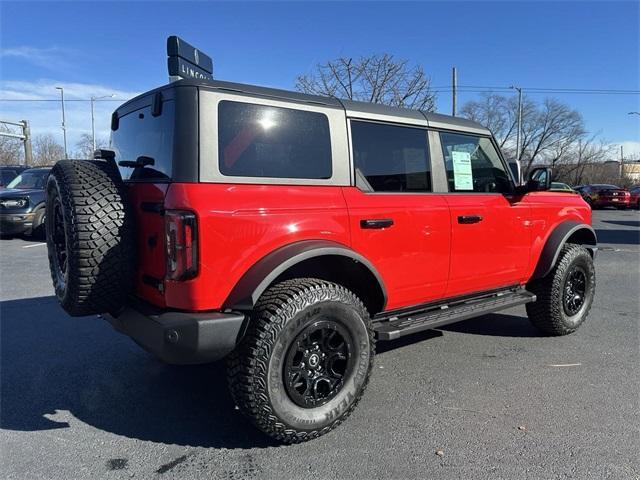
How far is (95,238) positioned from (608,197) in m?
31.0

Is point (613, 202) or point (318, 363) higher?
point (613, 202)

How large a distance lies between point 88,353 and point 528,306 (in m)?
4.12

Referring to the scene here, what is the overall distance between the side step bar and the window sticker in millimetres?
983

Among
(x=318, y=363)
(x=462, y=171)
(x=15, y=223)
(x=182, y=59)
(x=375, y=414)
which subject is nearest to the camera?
(x=318, y=363)

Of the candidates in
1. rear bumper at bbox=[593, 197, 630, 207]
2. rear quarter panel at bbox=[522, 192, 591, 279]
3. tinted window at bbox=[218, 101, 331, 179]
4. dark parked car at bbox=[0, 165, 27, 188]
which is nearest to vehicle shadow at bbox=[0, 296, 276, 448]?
tinted window at bbox=[218, 101, 331, 179]

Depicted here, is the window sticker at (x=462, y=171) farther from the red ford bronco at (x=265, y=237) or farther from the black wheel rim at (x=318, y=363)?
the black wheel rim at (x=318, y=363)

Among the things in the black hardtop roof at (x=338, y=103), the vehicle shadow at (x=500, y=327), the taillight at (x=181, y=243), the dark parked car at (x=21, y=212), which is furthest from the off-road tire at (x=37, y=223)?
the taillight at (x=181, y=243)

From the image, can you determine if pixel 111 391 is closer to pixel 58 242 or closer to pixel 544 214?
pixel 58 242

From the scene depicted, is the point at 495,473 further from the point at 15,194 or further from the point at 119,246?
the point at 15,194

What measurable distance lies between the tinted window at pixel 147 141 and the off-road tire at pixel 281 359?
959mm

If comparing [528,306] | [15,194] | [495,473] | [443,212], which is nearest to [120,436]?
[495,473]

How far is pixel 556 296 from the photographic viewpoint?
4680 mm

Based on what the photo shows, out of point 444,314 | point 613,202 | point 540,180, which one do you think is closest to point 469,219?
point 444,314

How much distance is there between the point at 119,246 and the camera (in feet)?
9.05
